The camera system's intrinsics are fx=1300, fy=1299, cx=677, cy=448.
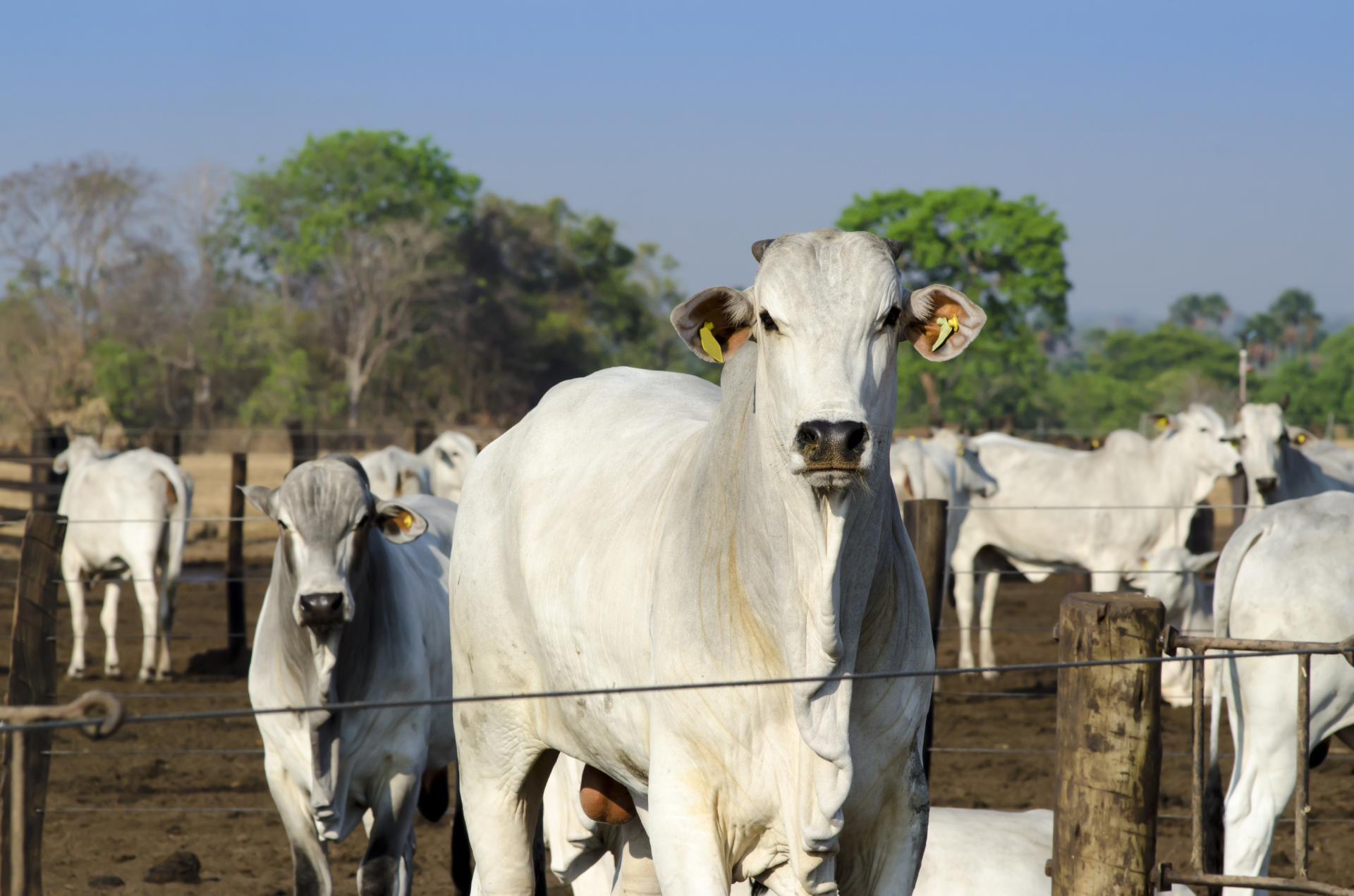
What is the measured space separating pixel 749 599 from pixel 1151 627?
1.18m

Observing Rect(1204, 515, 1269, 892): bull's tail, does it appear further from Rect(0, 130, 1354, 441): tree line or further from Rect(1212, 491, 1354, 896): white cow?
Rect(0, 130, 1354, 441): tree line

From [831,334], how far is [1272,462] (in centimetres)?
825

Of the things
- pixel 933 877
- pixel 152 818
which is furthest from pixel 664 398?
pixel 152 818

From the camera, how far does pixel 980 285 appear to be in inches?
1786

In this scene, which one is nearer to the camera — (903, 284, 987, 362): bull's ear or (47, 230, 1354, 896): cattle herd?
(47, 230, 1354, 896): cattle herd

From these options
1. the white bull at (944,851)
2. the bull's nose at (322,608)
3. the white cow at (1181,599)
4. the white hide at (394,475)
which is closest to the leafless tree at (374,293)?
the white hide at (394,475)

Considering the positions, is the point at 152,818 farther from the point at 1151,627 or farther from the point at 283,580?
the point at 1151,627

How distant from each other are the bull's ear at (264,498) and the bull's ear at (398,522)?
405 millimetres

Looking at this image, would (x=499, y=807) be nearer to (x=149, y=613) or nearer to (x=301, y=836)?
(x=301, y=836)

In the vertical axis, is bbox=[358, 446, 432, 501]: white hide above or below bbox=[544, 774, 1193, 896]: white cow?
above

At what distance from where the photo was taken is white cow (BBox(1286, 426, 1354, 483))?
1027cm

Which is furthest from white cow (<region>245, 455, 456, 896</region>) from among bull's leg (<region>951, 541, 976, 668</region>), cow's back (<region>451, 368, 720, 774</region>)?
bull's leg (<region>951, 541, 976, 668</region>)

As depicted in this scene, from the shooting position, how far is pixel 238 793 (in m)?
7.25

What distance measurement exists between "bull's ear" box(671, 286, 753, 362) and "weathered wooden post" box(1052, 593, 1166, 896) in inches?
48.1
